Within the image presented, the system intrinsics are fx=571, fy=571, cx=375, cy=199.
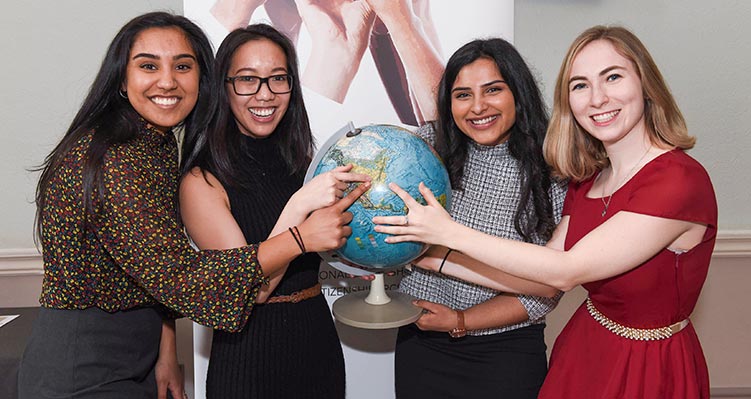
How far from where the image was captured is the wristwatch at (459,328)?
211 cm

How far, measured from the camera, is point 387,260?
1854 mm

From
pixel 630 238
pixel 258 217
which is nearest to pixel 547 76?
pixel 630 238

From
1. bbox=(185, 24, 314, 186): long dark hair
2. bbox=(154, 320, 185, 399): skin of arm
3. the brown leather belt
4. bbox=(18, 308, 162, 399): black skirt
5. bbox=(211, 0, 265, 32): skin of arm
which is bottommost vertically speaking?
bbox=(154, 320, 185, 399): skin of arm

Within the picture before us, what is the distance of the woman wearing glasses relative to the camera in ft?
6.35

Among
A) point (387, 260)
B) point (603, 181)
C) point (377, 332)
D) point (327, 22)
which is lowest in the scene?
point (377, 332)

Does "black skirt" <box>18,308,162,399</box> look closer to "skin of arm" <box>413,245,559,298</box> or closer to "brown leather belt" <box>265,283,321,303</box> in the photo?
"brown leather belt" <box>265,283,321,303</box>

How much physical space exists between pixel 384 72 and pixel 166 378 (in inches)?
65.9

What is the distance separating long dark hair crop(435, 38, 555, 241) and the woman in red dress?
0.25 metres

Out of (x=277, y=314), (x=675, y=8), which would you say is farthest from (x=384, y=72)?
Result: (x=675, y=8)

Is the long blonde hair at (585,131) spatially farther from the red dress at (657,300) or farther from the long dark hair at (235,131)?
the long dark hair at (235,131)

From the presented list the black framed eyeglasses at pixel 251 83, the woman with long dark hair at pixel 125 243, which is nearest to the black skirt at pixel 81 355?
the woman with long dark hair at pixel 125 243

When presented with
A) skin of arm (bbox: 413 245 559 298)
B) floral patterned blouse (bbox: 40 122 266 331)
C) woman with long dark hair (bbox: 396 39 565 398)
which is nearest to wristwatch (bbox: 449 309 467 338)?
woman with long dark hair (bbox: 396 39 565 398)

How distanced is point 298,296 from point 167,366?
21.7 inches

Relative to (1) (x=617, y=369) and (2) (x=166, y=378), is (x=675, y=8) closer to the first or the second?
(1) (x=617, y=369)
